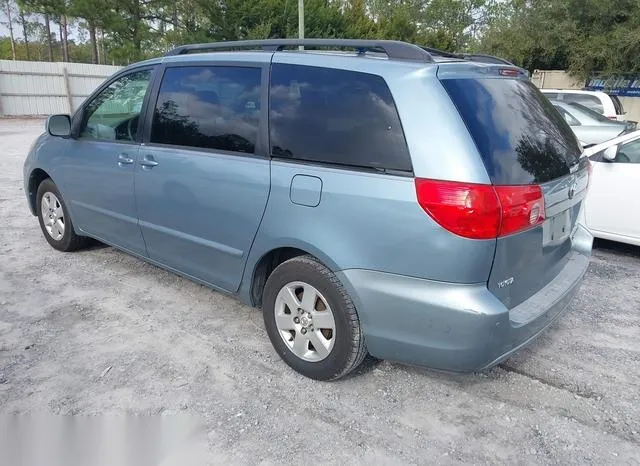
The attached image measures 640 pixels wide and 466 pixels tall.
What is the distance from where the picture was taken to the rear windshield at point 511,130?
2428mm

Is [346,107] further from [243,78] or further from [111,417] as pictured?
[111,417]

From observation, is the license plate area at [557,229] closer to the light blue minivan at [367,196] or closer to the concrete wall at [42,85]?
the light blue minivan at [367,196]

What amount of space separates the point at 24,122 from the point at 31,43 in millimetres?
46850

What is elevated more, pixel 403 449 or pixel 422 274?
pixel 422 274

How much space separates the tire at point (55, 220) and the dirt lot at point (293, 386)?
2.41 ft

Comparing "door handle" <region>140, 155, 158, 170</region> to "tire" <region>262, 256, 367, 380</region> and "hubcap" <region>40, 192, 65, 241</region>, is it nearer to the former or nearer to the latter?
"tire" <region>262, 256, 367, 380</region>

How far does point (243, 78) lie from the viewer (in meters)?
3.19

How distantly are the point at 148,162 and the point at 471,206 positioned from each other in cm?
230

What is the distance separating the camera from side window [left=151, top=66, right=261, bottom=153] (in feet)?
10.3

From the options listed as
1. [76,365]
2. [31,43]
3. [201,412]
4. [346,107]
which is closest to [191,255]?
[76,365]

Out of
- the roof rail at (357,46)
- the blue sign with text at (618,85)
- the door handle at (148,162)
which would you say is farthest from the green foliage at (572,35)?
the door handle at (148,162)

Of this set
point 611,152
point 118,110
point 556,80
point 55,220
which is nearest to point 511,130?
point 118,110

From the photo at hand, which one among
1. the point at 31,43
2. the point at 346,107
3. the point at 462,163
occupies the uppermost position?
the point at 31,43

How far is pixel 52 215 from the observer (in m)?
4.95
